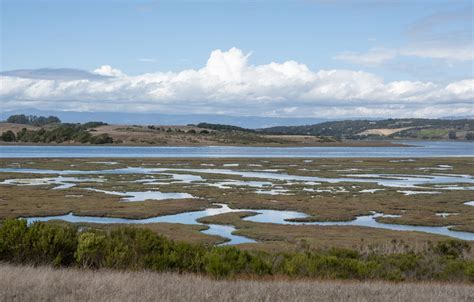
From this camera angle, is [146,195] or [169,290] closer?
[169,290]

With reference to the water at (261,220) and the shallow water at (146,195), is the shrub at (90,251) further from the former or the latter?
the shallow water at (146,195)

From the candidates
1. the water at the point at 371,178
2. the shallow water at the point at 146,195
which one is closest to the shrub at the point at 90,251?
the shallow water at the point at 146,195

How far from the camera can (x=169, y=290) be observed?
10094mm

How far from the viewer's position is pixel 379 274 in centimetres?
1577

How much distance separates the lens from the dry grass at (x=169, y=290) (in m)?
9.50

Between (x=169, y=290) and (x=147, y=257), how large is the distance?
4.95 meters

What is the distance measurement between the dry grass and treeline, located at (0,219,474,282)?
101 inches

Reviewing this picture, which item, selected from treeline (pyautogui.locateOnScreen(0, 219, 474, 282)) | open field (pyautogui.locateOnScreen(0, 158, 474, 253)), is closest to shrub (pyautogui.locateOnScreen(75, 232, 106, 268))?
treeline (pyautogui.locateOnScreen(0, 219, 474, 282))

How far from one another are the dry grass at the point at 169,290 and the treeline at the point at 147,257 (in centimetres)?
257

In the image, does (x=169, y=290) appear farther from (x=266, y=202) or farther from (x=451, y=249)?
(x=266, y=202)

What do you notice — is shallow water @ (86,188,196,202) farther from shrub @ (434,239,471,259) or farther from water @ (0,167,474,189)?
shrub @ (434,239,471,259)

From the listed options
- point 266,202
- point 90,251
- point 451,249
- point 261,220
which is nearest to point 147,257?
point 90,251

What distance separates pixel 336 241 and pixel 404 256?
11.5 metres

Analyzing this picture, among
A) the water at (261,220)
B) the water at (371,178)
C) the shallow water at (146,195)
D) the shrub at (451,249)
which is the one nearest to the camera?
Result: the shrub at (451,249)
